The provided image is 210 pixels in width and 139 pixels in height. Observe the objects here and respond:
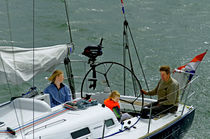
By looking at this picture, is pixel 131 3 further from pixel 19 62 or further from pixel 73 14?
pixel 19 62

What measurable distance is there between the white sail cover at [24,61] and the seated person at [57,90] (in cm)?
21

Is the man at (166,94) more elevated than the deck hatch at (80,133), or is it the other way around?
the man at (166,94)

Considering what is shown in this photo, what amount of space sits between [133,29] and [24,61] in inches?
430

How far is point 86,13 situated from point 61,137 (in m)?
12.9

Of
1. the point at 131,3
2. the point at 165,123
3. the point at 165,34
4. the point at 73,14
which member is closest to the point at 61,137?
the point at 165,123

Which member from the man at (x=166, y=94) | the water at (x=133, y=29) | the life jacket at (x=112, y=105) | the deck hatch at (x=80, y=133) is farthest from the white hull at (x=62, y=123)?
the water at (x=133, y=29)

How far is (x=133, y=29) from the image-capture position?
15719 millimetres

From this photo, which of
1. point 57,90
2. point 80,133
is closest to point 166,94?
point 80,133

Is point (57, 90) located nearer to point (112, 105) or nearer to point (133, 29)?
point (112, 105)

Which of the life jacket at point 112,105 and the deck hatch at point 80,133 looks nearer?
the deck hatch at point 80,133

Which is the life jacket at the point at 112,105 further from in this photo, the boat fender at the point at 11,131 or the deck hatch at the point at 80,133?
the boat fender at the point at 11,131

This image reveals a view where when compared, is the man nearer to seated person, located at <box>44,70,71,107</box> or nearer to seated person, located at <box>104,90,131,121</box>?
seated person, located at <box>104,90,131,121</box>

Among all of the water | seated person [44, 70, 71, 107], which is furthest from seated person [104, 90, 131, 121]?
the water

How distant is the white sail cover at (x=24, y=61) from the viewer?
16.9 ft
